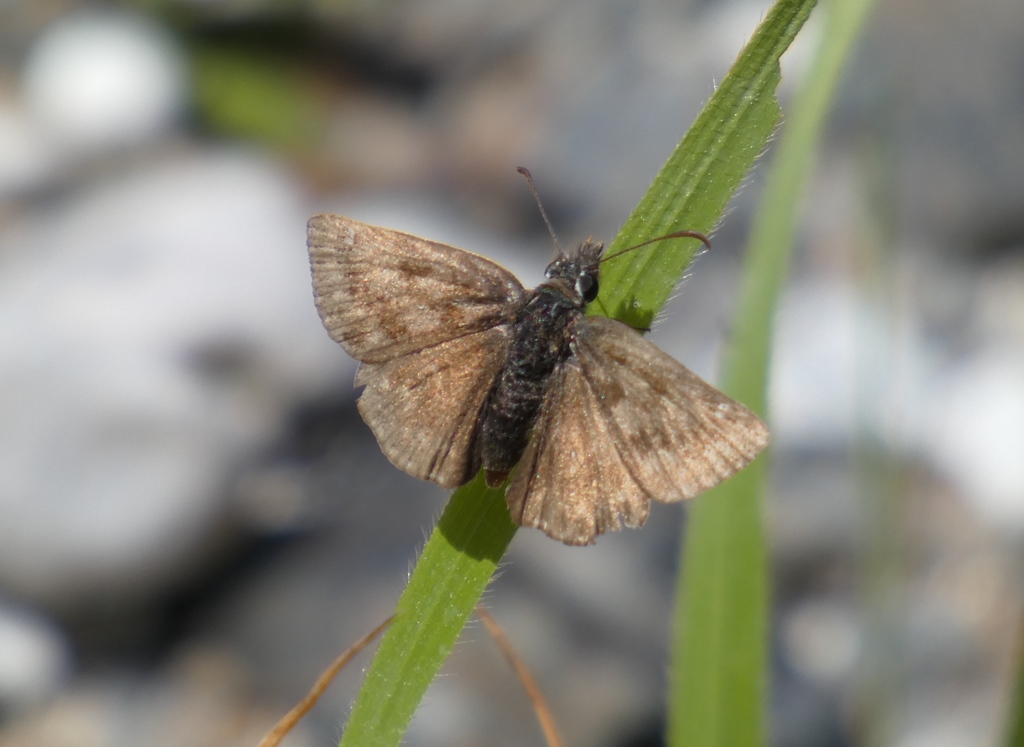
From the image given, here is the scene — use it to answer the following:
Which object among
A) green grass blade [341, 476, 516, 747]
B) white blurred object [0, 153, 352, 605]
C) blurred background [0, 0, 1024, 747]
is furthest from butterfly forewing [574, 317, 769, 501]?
white blurred object [0, 153, 352, 605]

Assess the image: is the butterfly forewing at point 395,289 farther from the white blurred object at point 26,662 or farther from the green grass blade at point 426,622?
the white blurred object at point 26,662

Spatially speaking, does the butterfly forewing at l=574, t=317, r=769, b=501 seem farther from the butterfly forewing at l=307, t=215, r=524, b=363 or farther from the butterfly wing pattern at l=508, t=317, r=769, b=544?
the butterfly forewing at l=307, t=215, r=524, b=363

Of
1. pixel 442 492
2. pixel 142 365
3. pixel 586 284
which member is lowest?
pixel 586 284

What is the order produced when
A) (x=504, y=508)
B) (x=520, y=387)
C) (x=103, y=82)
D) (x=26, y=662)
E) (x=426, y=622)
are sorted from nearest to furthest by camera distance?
(x=426, y=622)
(x=504, y=508)
(x=520, y=387)
(x=26, y=662)
(x=103, y=82)

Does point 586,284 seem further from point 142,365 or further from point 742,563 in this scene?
point 142,365

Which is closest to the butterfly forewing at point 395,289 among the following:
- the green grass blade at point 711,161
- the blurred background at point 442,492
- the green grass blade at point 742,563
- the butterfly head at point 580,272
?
the butterfly head at point 580,272

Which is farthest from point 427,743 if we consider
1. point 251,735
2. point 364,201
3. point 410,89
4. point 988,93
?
point 410,89

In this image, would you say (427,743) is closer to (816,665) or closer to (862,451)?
(816,665)

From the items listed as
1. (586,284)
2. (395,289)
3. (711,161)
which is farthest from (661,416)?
(395,289)
